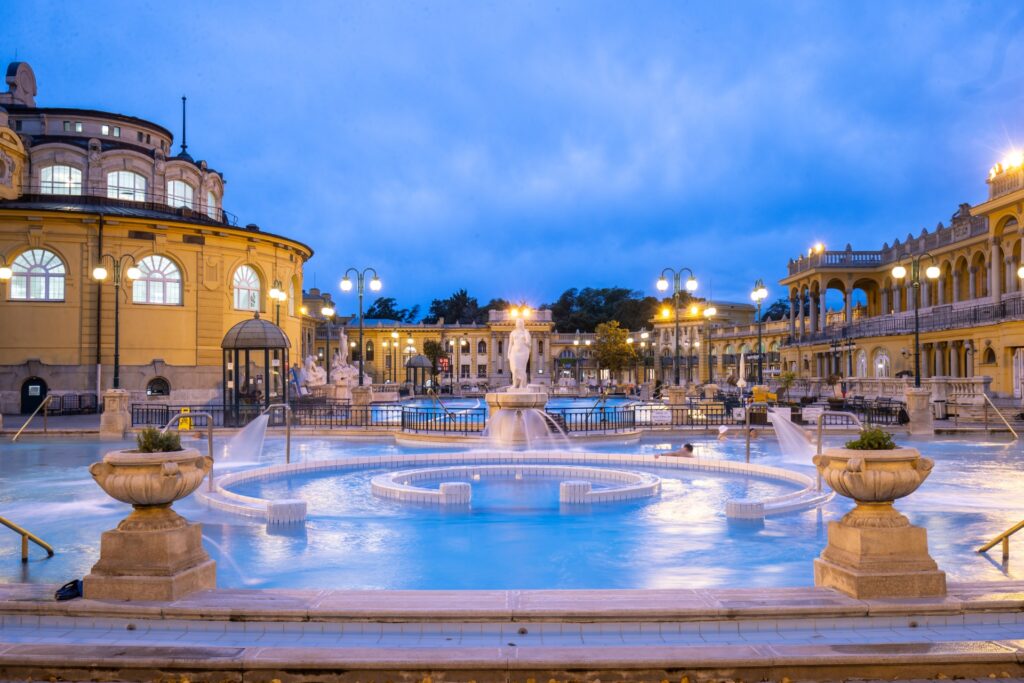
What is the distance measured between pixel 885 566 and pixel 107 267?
3943 cm

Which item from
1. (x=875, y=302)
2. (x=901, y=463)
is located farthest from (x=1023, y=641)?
(x=875, y=302)

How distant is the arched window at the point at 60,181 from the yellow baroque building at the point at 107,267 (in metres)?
0.06

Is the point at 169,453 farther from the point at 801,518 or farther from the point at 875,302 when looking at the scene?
the point at 875,302

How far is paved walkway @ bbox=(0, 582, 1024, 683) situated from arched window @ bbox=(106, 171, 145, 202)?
134ft

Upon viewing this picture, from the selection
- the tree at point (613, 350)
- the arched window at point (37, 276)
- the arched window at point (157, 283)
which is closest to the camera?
the arched window at point (37, 276)

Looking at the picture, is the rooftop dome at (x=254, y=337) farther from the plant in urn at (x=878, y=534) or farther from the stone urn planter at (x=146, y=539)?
the plant in urn at (x=878, y=534)

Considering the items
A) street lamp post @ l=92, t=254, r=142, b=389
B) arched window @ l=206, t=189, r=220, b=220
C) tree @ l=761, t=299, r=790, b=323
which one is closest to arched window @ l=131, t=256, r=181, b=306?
street lamp post @ l=92, t=254, r=142, b=389

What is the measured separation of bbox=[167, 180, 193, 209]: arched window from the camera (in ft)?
145

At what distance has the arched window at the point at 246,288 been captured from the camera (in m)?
41.5

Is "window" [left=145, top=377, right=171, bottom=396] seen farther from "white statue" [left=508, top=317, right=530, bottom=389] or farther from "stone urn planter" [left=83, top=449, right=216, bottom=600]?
"stone urn planter" [left=83, top=449, right=216, bottom=600]

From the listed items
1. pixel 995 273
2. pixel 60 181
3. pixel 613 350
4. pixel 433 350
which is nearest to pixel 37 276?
pixel 60 181

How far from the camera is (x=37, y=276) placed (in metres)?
36.9

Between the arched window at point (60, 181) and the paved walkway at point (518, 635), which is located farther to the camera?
the arched window at point (60, 181)

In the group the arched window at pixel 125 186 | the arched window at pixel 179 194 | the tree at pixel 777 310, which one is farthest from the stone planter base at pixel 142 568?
the tree at pixel 777 310
